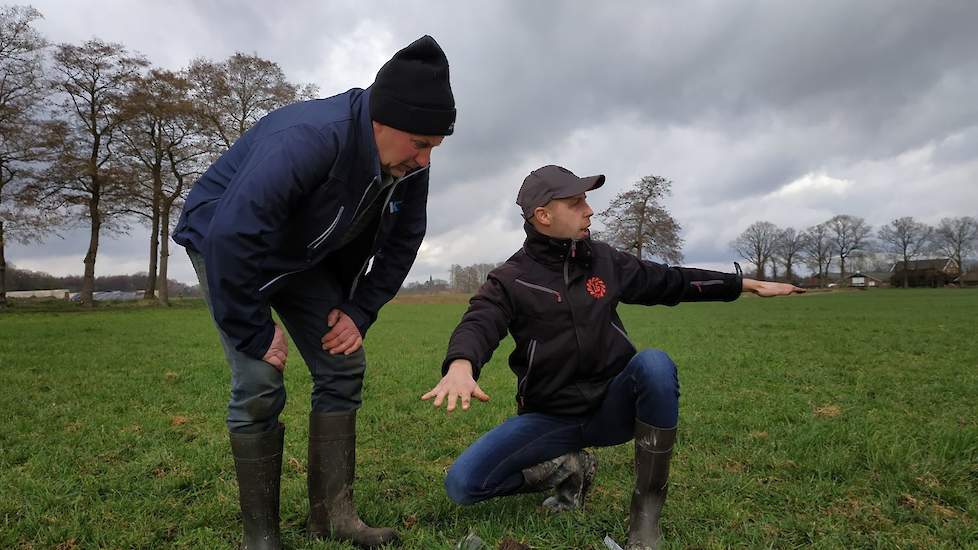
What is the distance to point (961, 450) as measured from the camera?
4.36 meters

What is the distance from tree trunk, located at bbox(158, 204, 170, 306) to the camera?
34.7m

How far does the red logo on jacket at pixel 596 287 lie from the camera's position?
11.2 ft

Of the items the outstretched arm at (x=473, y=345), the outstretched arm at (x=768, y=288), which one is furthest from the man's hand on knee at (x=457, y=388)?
the outstretched arm at (x=768, y=288)

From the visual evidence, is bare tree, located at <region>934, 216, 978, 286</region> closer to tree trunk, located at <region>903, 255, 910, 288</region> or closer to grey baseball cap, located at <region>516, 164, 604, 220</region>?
tree trunk, located at <region>903, 255, 910, 288</region>

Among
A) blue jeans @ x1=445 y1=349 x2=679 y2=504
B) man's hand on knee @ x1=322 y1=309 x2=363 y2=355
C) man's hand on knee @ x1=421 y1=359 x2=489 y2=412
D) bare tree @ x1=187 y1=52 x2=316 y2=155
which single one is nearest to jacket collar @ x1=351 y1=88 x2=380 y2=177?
man's hand on knee @ x1=322 y1=309 x2=363 y2=355

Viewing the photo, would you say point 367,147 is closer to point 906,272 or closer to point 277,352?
point 277,352

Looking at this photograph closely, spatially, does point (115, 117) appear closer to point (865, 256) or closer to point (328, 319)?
point (328, 319)

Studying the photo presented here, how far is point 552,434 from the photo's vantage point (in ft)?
11.1

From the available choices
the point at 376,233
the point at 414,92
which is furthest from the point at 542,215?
the point at 414,92

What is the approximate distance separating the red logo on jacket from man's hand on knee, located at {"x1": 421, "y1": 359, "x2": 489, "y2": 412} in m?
0.99

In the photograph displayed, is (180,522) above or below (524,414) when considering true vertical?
below

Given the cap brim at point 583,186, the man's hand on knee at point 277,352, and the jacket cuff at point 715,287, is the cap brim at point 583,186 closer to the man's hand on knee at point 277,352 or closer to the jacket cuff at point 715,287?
the jacket cuff at point 715,287

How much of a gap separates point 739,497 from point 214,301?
313 centimetres

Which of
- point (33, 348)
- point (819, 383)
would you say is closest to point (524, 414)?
point (819, 383)
